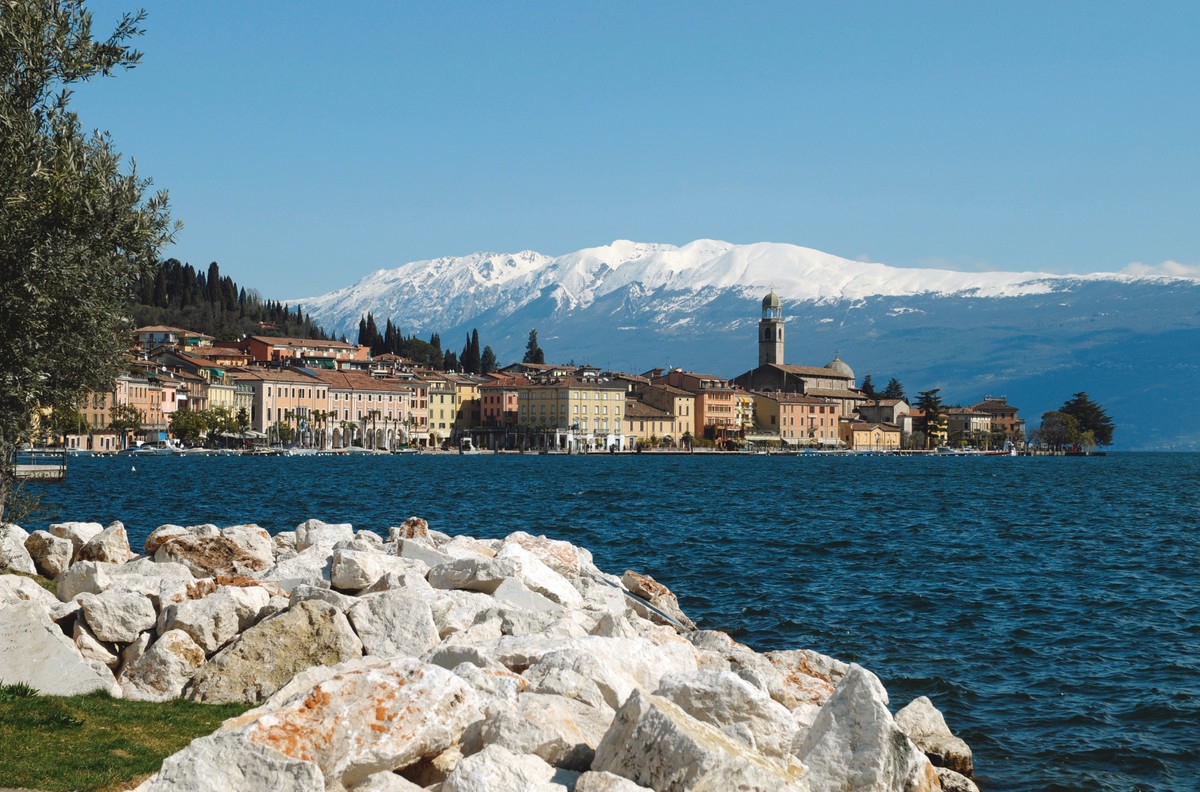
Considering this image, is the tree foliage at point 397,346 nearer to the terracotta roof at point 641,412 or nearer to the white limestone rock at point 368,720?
the terracotta roof at point 641,412

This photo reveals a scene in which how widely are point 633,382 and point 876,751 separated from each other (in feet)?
477

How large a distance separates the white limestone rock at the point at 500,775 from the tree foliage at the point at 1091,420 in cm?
17842

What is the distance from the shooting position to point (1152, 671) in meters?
13.9

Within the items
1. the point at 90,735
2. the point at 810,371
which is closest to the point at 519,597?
the point at 90,735

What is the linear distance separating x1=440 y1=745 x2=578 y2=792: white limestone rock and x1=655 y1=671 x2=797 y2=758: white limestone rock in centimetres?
97

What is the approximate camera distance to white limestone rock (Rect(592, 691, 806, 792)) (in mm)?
5977

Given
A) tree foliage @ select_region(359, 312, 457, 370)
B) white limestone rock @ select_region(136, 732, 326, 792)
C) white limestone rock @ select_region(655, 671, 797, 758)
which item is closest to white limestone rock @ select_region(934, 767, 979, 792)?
white limestone rock @ select_region(655, 671, 797, 758)

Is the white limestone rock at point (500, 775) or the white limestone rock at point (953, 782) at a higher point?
the white limestone rock at point (500, 775)

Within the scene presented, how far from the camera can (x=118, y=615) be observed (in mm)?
10031

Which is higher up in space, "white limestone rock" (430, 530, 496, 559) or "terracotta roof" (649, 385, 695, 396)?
"terracotta roof" (649, 385, 695, 396)

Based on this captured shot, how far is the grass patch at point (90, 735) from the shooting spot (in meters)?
6.66

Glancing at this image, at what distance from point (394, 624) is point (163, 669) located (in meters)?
1.66

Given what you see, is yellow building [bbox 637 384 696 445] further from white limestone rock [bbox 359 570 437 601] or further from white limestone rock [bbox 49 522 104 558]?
white limestone rock [bbox 359 570 437 601]

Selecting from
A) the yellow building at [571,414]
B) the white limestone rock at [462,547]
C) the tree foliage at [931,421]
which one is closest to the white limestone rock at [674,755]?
the white limestone rock at [462,547]
